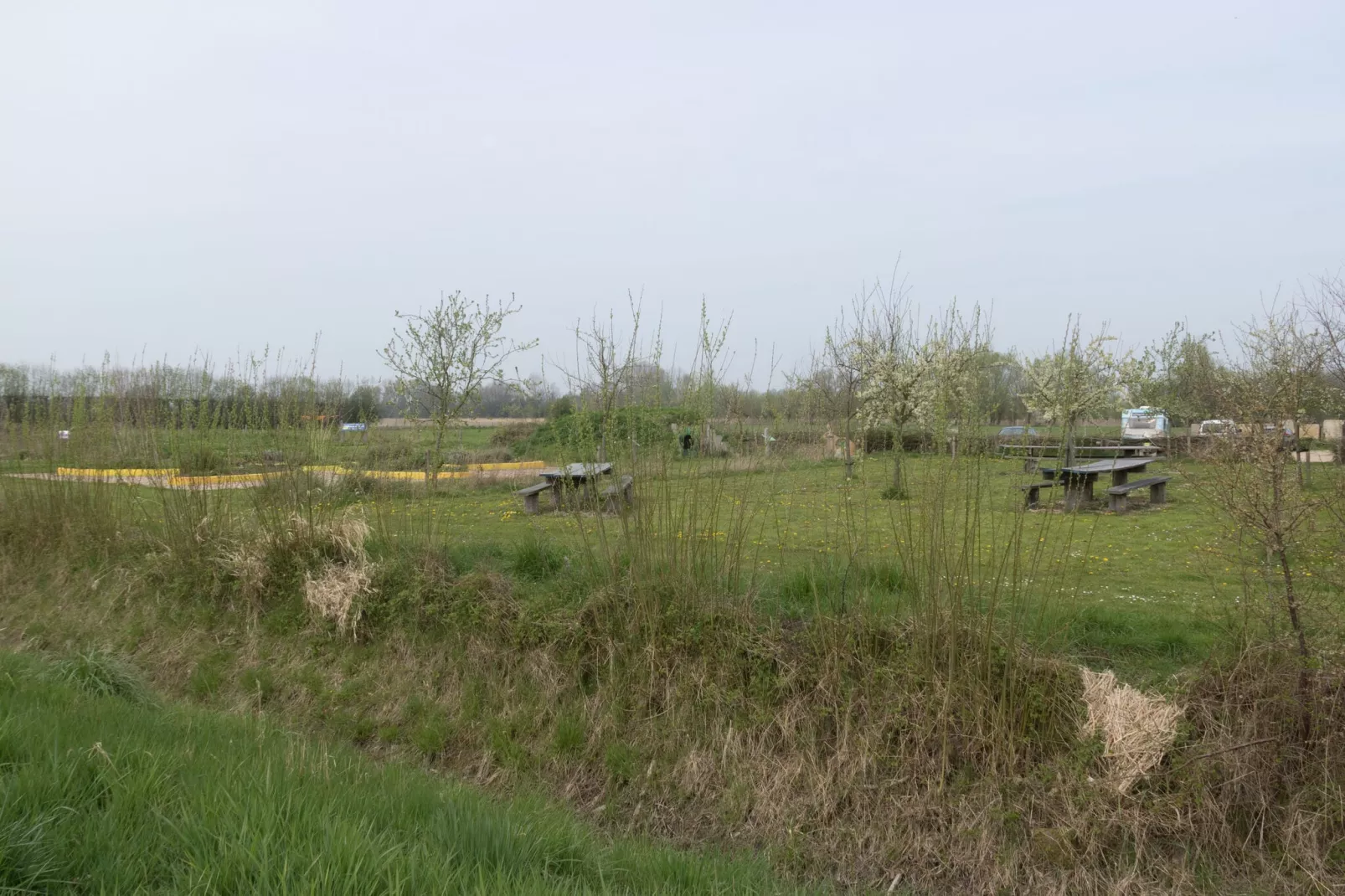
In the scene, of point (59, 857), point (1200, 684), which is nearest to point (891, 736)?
point (1200, 684)

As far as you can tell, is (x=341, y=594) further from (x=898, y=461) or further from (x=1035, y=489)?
(x=1035, y=489)

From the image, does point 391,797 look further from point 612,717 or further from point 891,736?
point 891,736

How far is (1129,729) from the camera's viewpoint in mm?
3898

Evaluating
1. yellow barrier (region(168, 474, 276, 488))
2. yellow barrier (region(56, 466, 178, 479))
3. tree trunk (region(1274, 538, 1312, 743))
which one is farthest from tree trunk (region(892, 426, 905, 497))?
yellow barrier (region(56, 466, 178, 479))

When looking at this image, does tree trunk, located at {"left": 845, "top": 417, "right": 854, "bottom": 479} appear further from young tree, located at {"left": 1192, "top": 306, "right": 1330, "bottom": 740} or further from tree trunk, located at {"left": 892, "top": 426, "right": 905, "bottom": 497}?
young tree, located at {"left": 1192, "top": 306, "right": 1330, "bottom": 740}

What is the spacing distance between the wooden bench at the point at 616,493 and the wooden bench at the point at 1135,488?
24.4 feet

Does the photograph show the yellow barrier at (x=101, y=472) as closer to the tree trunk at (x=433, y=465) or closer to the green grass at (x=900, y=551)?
the green grass at (x=900, y=551)

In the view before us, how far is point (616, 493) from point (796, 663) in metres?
1.55

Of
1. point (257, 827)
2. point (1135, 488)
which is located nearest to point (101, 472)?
point (257, 827)

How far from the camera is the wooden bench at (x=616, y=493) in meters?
5.44

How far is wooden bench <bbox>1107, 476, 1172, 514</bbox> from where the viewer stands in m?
10.9

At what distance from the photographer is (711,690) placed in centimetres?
489

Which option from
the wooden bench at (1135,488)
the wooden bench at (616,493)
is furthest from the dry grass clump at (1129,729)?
the wooden bench at (1135,488)

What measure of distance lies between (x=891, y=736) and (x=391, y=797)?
254 centimetres
